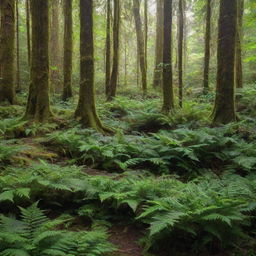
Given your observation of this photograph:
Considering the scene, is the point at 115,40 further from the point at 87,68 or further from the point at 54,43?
the point at 54,43

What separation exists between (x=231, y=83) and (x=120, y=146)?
14.7 feet

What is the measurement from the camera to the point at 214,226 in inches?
125

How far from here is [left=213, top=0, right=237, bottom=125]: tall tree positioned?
27.7 feet

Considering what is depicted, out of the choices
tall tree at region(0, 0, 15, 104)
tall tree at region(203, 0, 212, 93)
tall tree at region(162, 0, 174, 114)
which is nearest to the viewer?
tall tree at region(162, 0, 174, 114)

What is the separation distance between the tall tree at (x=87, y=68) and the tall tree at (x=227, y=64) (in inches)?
152

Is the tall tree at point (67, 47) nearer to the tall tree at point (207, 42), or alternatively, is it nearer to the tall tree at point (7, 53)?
the tall tree at point (7, 53)

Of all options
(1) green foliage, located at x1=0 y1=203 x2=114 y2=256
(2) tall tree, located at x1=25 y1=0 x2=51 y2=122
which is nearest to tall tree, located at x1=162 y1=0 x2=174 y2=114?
(2) tall tree, located at x1=25 y1=0 x2=51 y2=122

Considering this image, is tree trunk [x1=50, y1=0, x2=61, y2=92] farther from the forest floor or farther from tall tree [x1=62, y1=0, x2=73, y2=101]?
the forest floor

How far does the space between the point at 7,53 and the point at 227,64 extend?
8962mm

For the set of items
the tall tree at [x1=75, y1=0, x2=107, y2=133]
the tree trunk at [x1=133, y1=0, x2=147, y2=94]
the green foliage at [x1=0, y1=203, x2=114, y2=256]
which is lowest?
the green foliage at [x1=0, y1=203, x2=114, y2=256]

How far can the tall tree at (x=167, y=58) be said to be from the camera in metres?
10.2

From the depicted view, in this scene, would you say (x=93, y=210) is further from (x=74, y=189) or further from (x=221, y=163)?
(x=221, y=163)

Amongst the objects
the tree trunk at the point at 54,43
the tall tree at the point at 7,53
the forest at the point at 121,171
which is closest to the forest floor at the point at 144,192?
the forest at the point at 121,171

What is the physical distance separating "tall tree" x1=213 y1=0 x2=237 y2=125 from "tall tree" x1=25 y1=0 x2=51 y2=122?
5.58 m
